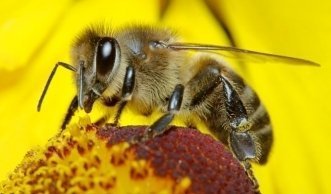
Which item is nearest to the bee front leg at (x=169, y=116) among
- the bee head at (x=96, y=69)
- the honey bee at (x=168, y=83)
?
the honey bee at (x=168, y=83)

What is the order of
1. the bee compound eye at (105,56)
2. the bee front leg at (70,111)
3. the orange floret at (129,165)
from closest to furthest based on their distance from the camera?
1. the orange floret at (129,165)
2. the bee compound eye at (105,56)
3. the bee front leg at (70,111)

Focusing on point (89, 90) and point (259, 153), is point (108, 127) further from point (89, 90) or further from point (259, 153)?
point (259, 153)

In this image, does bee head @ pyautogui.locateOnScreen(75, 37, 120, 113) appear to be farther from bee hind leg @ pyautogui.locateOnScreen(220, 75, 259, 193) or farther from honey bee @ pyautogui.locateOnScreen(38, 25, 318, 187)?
bee hind leg @ pyautogui.locateOnScreen(220, 75, 259, 193)

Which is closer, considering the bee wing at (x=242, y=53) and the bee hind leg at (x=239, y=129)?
the bee wing at (x=242, y=53)

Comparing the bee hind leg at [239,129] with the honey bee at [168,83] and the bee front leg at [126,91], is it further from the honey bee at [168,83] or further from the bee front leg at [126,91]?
the bee front leg at [126,91]

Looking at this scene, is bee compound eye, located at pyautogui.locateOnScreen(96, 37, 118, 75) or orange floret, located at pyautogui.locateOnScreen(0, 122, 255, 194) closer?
orange floret, located at pyautogui.locateOnScreen(0, 122, 255, 194)

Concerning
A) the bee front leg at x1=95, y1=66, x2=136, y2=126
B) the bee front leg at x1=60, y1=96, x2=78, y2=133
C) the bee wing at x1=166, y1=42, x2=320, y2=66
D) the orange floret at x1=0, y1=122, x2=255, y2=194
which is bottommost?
the orange floret at x1=0, y1=122, x2=255, y2=194

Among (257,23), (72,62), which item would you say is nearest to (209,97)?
(72,62)

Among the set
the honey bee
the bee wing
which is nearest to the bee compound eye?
the honey bee

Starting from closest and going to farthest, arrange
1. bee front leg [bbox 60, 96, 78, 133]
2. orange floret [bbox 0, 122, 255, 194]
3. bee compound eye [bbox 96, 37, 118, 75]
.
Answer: orange floret [bbox 0, 122, 255, 194]
bee compound eye [bbox 96, 37, 118, 75]
bee front leg [bbox 60, 96, 78, 133]
